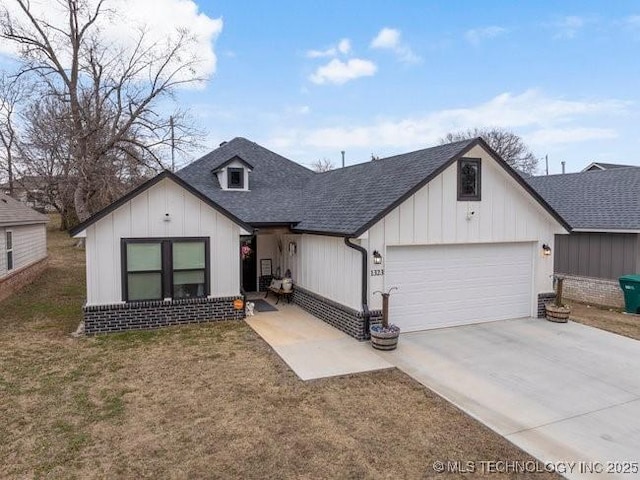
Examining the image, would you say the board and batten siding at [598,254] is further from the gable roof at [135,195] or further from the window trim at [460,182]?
the gable roof at [135,195]

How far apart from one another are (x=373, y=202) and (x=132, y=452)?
6.92 metres

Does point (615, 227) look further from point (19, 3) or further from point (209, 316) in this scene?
point (19, 3)

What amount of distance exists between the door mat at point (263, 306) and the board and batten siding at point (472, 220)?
12.8 feet

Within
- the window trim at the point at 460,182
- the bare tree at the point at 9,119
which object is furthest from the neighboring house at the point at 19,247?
the window trim at the point at 460,182

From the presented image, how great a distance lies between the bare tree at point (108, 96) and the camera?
24047 mm

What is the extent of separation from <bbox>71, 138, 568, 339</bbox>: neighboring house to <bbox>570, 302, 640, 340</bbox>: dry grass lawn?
131 cm

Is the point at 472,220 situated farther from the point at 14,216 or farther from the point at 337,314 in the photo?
the point at 14,216

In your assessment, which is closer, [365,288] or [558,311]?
[365,288]

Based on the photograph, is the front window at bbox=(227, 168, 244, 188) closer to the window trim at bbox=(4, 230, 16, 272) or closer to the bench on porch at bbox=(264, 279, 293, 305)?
the bench on porch at bbox=(264, 279, 293, 305)

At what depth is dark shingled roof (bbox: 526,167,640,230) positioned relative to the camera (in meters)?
14.4

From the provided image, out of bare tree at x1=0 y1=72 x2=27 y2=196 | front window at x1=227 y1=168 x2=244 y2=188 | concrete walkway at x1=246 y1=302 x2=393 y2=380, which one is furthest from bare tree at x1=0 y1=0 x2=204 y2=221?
concrete walkway at x1=246 y1=302 x2=393 y2=380

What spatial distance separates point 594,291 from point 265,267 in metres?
11.5

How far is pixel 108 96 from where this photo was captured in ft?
82.9

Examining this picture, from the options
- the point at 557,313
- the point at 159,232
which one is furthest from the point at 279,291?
the point at 557,313
